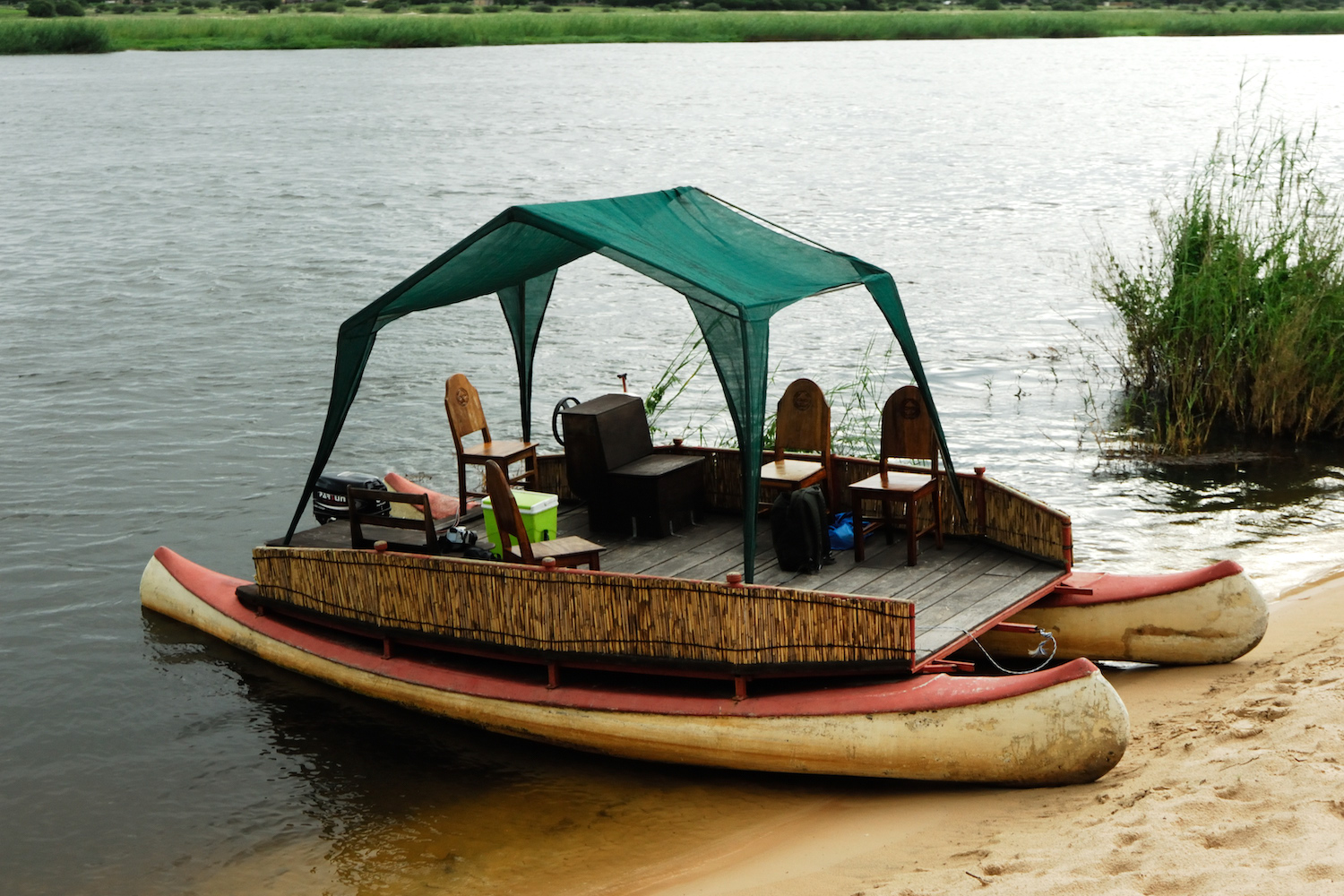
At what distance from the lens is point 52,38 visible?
6719 centimetres

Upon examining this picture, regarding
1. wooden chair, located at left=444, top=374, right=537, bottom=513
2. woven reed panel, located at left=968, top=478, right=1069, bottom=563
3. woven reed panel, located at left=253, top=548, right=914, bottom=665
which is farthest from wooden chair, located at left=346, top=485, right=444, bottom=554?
woven reed panel, located at left=968, top=478, right=1069, bottom=563

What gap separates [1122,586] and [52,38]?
7107cm

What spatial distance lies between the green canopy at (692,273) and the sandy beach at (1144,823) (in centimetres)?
176

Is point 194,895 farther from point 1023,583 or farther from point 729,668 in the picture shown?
point 1023,583

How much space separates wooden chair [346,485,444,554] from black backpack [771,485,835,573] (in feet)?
7.63

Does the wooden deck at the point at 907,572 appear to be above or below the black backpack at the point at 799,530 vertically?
below

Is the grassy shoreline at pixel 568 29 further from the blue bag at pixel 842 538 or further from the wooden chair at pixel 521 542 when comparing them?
the wooden chair at pixel 521 542

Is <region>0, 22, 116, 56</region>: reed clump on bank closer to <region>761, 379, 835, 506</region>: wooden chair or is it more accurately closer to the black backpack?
<region>761, 379, 835, 506</region>: wooden chair

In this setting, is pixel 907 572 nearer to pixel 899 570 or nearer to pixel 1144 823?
pixel 899 570

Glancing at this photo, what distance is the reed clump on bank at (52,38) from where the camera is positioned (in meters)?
66.4

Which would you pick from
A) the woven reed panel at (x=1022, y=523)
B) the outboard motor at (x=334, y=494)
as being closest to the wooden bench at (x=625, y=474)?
the woven reed panel at (x=1022, y=523)

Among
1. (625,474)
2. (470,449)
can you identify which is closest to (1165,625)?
(625,474)

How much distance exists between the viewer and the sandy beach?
5.63 meters

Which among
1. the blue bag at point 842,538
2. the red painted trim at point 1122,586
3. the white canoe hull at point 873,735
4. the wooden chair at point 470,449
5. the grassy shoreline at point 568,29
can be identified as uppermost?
the grassy shoreline at point 568,29
